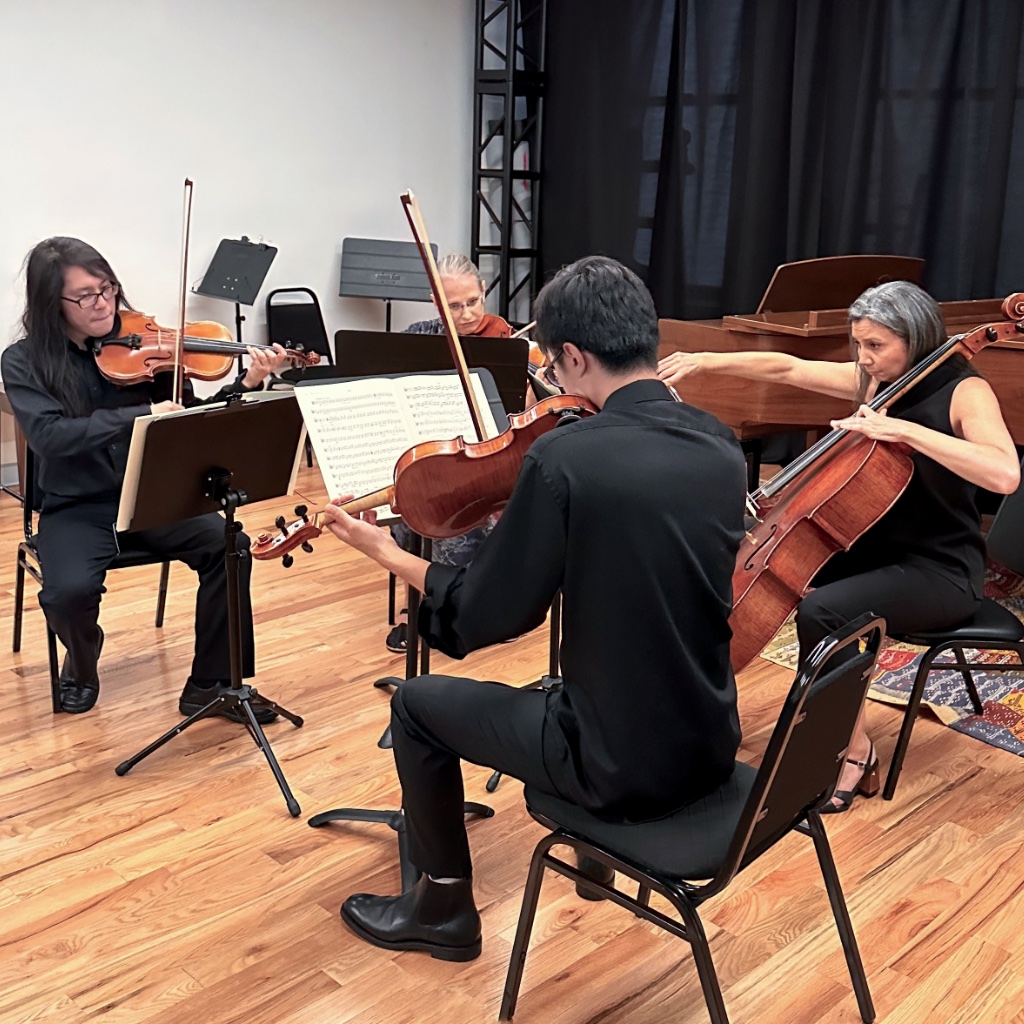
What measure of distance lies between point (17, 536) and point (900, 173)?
4.27 meters

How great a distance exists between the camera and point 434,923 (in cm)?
202

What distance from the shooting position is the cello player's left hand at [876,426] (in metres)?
2.35

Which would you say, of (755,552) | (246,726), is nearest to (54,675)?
(246,726)

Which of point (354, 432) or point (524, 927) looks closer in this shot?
point (524, 927)

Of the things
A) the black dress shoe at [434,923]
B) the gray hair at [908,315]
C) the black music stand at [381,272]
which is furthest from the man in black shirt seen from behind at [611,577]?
the black music stand at [381,272]

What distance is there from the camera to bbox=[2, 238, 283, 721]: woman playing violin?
2785 millimetres

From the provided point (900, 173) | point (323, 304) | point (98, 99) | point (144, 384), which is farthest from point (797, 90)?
point (144, 384)

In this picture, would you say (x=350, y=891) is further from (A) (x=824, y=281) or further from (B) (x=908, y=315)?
(A) (x=824, y=281)

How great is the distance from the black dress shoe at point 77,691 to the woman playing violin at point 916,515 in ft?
6.02

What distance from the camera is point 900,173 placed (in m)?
5.29

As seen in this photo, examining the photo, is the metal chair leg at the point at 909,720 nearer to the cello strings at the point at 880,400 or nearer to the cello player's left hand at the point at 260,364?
the cello strings at the point at 880,400

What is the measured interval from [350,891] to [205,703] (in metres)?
0.91

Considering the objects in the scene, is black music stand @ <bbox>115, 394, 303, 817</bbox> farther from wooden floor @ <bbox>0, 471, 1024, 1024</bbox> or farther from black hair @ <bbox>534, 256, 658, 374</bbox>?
black hair @ <bbox>534, 256, 658, 374</bbox>

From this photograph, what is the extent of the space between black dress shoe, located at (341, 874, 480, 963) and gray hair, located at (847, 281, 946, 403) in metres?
1.52
